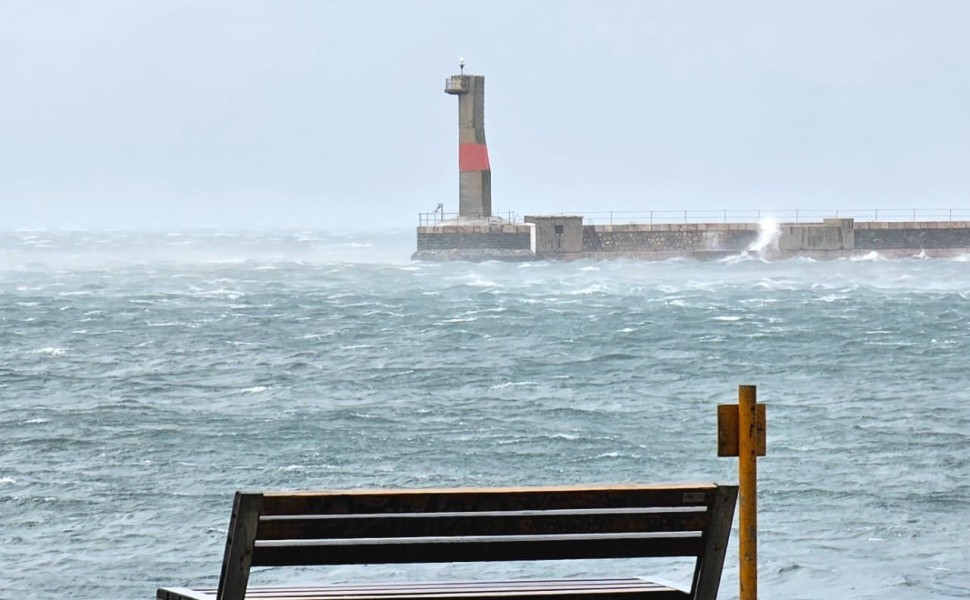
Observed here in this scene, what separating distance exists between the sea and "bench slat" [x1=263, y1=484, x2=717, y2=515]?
7070 mm

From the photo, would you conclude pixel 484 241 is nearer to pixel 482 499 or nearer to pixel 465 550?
pixel 465 550

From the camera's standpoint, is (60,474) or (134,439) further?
(134,439)

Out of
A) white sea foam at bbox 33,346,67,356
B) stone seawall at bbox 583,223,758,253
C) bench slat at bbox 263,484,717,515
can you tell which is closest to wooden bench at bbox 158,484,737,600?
bench slat at bbox 263,484,717,515

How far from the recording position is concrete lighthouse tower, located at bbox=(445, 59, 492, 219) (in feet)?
265

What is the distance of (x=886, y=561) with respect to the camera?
1456cm

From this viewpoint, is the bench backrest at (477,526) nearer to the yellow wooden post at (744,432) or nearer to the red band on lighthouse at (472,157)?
the yellow wooden post at (744,432)

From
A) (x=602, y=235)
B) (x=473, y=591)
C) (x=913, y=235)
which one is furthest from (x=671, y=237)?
(x=473, y=591)

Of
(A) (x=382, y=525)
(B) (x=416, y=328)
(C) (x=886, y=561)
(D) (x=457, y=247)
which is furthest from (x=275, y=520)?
(D) (x=457, y=247)

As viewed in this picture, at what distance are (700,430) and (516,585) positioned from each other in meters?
20.1

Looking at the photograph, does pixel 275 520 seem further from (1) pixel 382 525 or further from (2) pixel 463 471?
(2) pixel 463 471

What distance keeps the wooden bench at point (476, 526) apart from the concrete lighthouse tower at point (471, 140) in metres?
75.7

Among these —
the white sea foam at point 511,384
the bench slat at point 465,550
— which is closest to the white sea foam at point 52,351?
the white sea foam at point 511,384

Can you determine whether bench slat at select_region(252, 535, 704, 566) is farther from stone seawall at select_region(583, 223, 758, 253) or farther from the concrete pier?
stone seawall at select_region(583, 223, 758, 253)

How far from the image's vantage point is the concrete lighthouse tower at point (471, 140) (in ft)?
265
